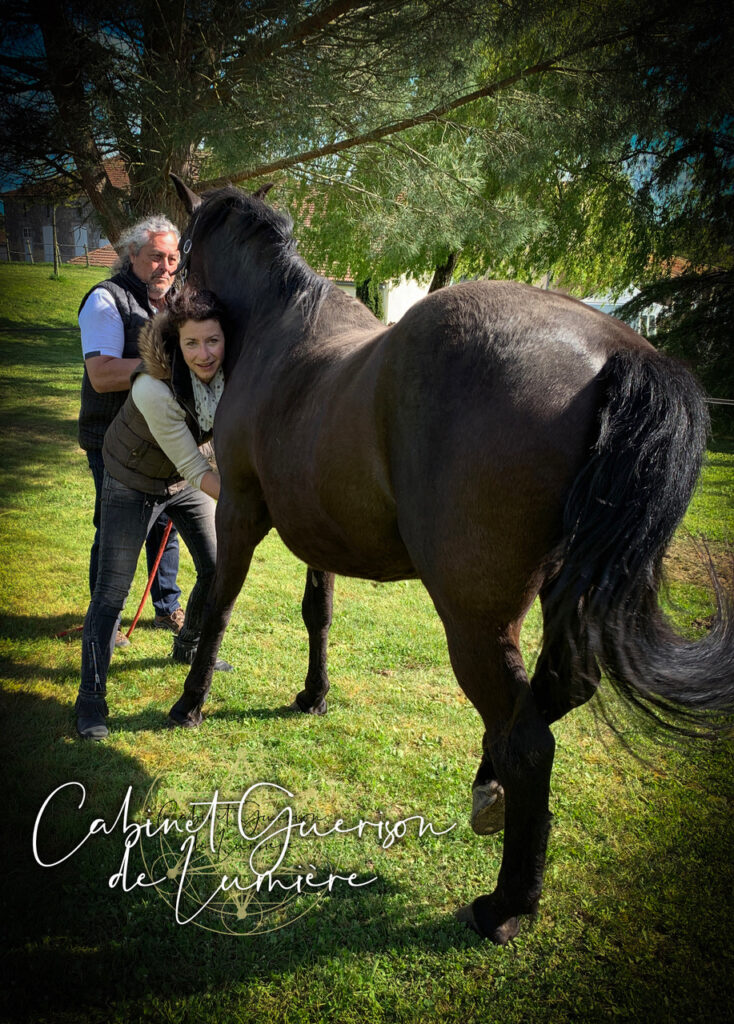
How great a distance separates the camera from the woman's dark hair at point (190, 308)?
277 cm

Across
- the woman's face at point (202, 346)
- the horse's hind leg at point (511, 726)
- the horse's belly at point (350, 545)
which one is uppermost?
the woman's face at point (202, 346)

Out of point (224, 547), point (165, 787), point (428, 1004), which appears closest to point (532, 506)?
point (428, 1004)

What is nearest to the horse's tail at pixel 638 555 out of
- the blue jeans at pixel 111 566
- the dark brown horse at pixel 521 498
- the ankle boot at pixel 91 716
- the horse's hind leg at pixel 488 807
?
the dark brown horse at pixel 521 498

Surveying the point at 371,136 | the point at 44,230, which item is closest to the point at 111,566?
the point at 371,136

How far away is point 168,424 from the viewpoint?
9.12 ft

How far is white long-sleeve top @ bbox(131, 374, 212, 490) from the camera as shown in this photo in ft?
9.07

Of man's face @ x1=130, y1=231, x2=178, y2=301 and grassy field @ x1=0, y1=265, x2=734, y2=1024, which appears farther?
man's face @ x1=130, y1=231, x2=178, y2=301

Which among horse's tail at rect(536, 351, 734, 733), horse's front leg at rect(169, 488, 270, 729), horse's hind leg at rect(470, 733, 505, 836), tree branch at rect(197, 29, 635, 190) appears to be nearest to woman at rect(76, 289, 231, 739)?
horse's front leg at rect(169, 488, 270, 729)

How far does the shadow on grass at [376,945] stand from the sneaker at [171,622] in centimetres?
174

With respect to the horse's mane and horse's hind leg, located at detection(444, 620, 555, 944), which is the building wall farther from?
horse's hind leg, located at detection(444, 620, 555, 944)

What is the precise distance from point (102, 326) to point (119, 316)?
0.13 m

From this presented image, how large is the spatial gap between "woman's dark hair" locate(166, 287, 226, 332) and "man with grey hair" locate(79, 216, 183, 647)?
0.49 meters

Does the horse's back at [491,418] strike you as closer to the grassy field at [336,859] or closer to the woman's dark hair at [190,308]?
the grassy field at [336,859]

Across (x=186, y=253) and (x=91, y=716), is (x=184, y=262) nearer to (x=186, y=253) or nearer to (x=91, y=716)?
(x=186, y=253)
